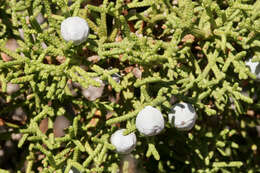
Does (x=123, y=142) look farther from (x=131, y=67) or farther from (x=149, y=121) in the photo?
(x=131, y=67)

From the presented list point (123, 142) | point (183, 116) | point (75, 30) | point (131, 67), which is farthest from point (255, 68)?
point (75, 30)

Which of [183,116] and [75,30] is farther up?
[75,30]

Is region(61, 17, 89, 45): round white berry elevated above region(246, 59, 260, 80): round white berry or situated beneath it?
elevated above

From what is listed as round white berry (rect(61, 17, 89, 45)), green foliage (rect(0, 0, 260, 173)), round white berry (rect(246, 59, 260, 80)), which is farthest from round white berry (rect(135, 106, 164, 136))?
round white berry (rect(246, 59, 260, 80))

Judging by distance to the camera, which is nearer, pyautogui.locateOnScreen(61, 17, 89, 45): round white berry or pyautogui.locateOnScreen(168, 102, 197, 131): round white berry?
pyautogui.locateOnScreen(61, 17, 89, 45): round white berry

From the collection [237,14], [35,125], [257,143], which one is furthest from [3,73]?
[257,143]

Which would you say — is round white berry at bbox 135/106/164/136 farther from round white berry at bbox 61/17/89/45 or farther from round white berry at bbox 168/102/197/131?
round white berry at bbox 61/17/89/45

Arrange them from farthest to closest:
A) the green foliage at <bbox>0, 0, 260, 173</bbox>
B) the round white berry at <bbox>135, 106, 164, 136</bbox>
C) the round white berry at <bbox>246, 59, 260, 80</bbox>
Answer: the round white berry at <bbox>246, 59, 260, 80</bbox>, the green foliage at <bbox>0, 0, 260, 173</bbox>, the round white berry at <bbox>135, 106, 164, 136</bbox>

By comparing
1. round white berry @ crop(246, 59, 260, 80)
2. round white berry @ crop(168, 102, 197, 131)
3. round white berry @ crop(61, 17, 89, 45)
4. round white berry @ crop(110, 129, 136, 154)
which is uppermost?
round white berry @ crop(61, 17, 89, 45)
